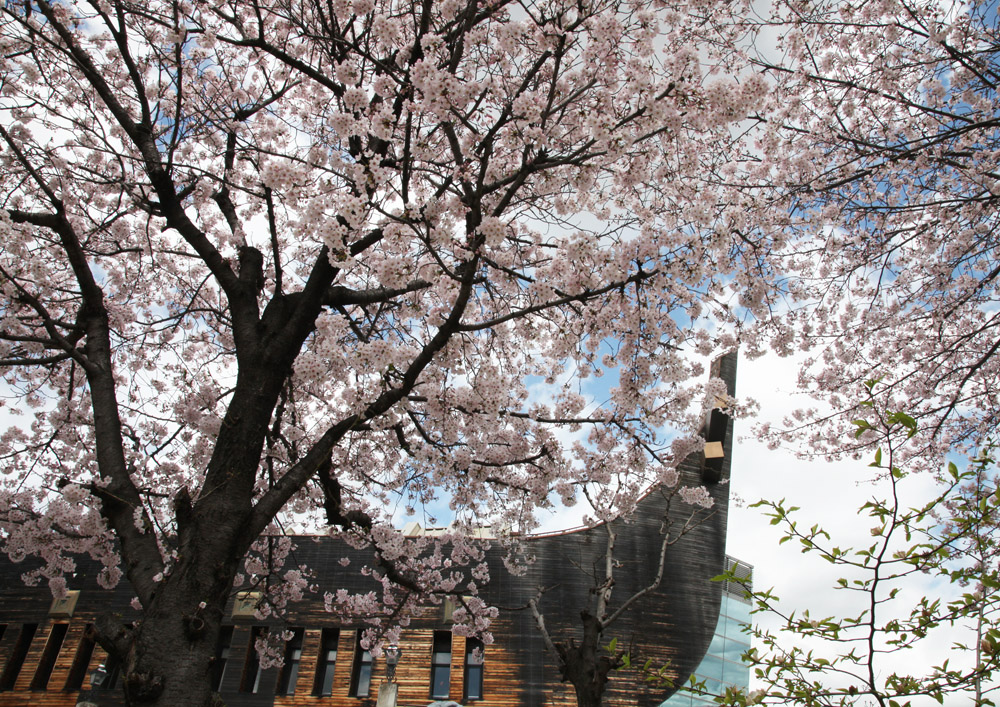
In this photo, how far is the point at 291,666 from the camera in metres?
11.4

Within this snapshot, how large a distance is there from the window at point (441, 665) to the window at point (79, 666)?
645cm

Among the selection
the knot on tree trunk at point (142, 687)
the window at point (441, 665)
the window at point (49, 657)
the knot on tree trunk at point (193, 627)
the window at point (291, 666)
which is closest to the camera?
the knot on tree trunk at point (142, 687)

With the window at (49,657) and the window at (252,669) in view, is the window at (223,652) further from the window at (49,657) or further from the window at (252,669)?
the window at (49,657)

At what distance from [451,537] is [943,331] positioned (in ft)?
25.9

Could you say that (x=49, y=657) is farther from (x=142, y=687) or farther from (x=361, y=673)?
(x=142, y=687)

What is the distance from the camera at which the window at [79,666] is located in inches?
456

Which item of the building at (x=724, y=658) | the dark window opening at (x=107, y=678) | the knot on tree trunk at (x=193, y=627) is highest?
the building at (x=724, y=658)

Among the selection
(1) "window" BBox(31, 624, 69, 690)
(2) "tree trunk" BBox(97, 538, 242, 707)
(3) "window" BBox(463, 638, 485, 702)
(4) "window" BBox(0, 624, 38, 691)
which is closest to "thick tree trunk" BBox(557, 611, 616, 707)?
(3) "window" BBox(463, 638, 485, 702)

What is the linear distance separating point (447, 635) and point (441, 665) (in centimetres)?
49

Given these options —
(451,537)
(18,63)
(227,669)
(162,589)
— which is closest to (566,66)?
(162,589)

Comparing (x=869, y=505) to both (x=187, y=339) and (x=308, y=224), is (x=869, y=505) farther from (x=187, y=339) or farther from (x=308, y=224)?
(x=187, y=339)

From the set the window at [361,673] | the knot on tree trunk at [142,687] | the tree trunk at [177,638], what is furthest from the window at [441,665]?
the knot on tree trunk at [142,687]

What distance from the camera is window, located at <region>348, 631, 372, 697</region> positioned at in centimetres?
1098

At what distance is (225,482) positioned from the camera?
14.3 ft
